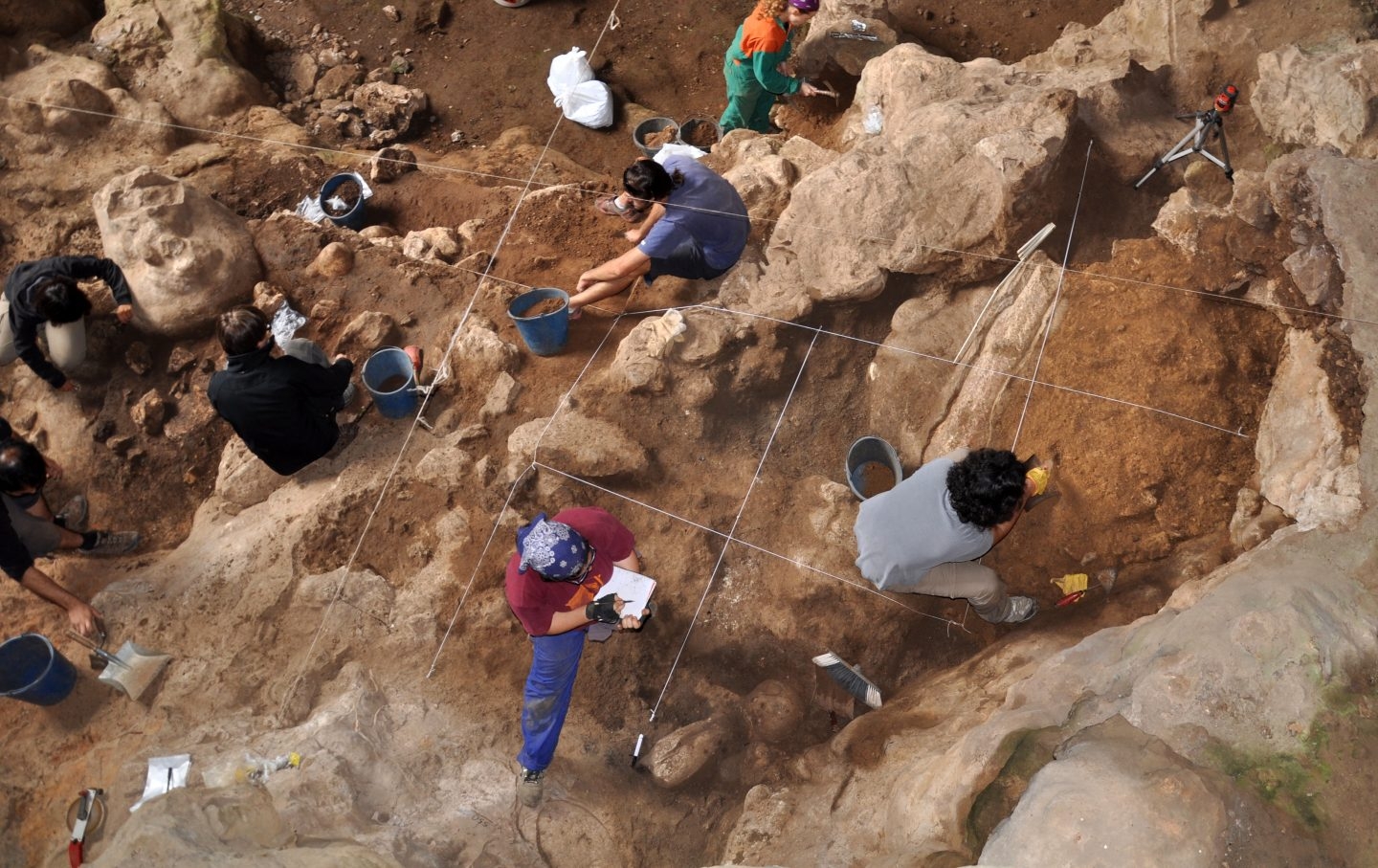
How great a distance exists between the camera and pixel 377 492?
14.7ft

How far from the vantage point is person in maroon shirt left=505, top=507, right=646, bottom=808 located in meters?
3.56

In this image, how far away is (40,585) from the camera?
4.12m

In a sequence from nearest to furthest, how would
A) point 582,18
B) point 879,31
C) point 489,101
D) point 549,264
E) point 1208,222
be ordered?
point 1208,222 < point 549,264 < point 879,31 < point 489,101 < point 582,18

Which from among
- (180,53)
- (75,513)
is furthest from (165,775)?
(180,53)

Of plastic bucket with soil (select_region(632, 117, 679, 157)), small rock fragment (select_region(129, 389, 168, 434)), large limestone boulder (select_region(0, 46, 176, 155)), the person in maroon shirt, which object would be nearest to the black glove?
the person in maroon shirt

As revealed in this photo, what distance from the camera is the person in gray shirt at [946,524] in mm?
3492

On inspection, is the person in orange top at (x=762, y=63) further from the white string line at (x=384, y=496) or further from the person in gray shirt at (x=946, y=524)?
the person in gray shirt at (x=946, y=524)

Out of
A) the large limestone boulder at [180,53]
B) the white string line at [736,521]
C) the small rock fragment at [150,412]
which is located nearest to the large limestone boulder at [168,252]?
the small rock fragment at [150,412]

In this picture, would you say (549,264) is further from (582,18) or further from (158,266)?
(582,18)

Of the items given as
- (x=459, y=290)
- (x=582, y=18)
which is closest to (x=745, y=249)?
(x=459, y=290)

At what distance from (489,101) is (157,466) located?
458 cm

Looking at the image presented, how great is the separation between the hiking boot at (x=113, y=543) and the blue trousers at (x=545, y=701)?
279cm

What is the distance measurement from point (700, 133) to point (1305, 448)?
→ 15.9ft

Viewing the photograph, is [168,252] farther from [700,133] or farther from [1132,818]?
[1132,818]
